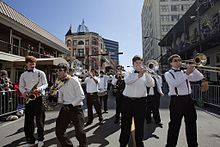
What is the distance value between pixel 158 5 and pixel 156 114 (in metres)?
64.4

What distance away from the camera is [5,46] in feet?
59.4

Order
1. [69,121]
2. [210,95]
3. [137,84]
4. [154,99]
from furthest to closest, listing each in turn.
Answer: [210,95], [154,99], [137,84], [69,121]

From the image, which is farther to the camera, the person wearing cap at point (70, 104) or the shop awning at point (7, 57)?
the shop awning at point (7, 57)

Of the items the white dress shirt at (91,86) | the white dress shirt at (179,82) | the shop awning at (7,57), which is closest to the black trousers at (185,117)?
the white dress shirt at (179,82)

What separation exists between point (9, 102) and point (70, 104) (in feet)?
19.6

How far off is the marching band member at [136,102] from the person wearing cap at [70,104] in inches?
33.3

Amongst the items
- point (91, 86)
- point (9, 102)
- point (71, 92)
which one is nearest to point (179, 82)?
point (71, 92)

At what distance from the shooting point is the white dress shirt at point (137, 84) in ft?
14.4

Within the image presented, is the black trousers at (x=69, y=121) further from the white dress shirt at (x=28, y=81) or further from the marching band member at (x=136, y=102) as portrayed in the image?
the white dress shirt at (x=28, y=81)

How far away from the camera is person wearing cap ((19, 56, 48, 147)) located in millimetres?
4980

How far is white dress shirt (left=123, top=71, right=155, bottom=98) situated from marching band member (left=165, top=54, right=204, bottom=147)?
1.44 feet

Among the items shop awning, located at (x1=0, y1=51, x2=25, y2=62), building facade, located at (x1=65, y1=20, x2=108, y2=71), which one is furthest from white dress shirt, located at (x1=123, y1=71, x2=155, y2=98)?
building facade, located at (x1=65, y1=20, x2=108, y2=71)

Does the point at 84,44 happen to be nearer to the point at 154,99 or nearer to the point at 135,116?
the point at 154,99

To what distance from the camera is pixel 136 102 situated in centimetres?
432
